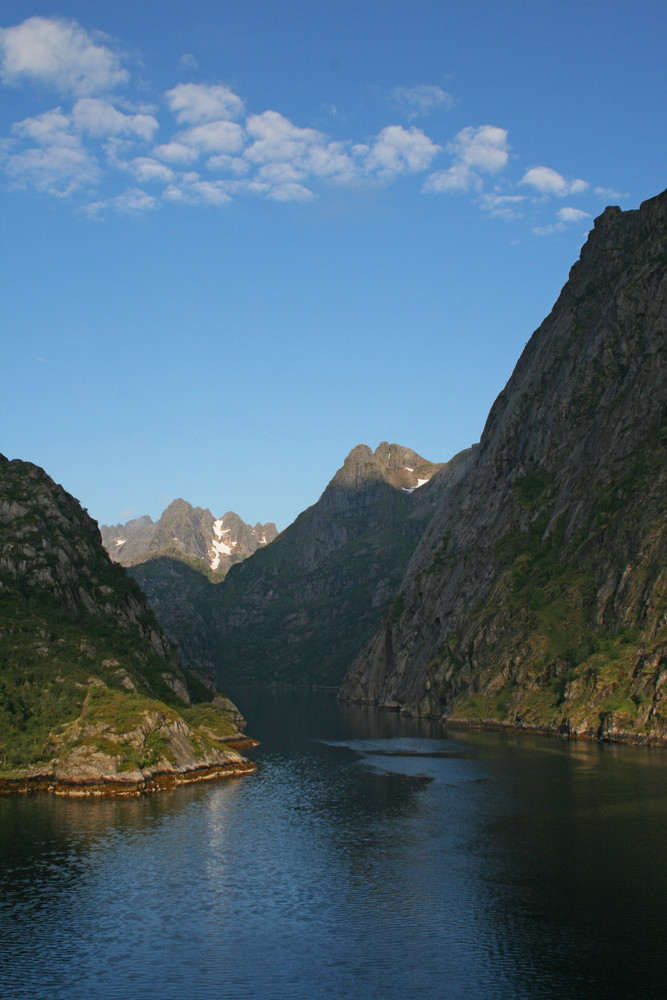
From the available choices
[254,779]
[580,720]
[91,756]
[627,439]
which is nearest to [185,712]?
[254,779]

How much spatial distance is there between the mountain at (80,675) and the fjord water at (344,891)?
19.4 ft

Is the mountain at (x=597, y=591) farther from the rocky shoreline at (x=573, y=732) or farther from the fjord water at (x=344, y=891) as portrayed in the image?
the fjord water at (x=344, y=891)

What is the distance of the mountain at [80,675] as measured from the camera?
92938mm

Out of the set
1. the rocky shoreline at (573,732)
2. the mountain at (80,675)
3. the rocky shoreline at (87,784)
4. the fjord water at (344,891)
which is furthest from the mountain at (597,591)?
the rocky shoreline at (87,784)

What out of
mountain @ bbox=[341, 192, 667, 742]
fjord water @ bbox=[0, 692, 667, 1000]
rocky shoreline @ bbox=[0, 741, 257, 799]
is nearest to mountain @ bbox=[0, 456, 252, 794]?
rocky shoreline @ bbox=[0, 741, 257, 799]

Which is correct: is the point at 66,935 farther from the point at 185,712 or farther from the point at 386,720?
the point at 386,720

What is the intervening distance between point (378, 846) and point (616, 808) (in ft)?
82.0

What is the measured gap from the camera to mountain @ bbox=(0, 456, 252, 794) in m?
92.9

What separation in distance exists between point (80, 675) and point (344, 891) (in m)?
57.2

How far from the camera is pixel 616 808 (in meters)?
80.5

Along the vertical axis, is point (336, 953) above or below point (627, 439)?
below

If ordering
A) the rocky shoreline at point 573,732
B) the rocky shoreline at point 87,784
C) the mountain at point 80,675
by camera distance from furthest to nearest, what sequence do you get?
the rocky shoreline at point 573,732 → the mountain at point 80,675 → the rocky shoreline at point 87,784

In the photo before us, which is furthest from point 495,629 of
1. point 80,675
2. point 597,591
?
point 80,675

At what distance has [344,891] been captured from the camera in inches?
2272
